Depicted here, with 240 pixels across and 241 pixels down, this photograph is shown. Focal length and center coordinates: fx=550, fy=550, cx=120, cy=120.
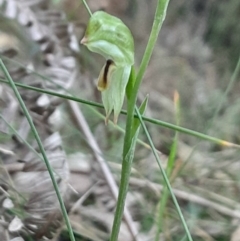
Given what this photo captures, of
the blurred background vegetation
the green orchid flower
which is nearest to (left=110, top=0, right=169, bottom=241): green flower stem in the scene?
the green orchid flower

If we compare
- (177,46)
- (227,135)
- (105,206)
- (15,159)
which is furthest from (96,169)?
(177,46)

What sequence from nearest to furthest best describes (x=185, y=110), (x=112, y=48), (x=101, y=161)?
(x=112, y=48)
(x=101, y=161)
(x=185, y=110)

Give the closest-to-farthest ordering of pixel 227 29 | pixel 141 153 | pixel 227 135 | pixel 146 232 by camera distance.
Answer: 1. pixel 146 232
2. pixel 141 153
3. pixel 227 135
4. pixel 227 29

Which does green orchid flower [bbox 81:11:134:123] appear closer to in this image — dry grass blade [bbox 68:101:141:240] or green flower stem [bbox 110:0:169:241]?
green flower stem [bbox 110:0:169:241]

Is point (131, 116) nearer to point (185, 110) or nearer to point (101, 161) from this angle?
point (101, 161)

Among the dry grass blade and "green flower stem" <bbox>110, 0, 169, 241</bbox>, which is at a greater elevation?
the dry grass blade

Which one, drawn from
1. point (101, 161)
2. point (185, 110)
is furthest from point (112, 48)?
point (185, 110)

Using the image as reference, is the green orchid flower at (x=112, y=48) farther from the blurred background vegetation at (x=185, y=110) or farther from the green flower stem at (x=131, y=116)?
the blurred background vegetation at (x=185, y=110)

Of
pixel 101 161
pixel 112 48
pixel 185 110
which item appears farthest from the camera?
pixel 185 110

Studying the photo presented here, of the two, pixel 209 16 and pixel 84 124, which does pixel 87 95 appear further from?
pixel 209 16

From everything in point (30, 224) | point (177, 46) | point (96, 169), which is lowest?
point (30, 224)

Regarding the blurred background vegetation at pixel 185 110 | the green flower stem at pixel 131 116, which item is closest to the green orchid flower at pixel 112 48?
the green flower stem at pixel 131 116
